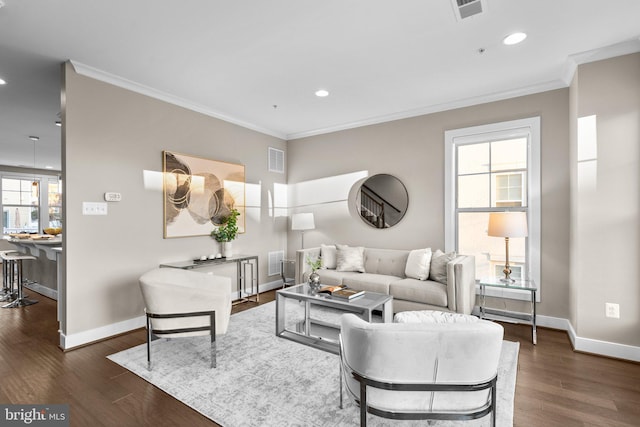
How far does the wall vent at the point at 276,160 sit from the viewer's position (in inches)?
221

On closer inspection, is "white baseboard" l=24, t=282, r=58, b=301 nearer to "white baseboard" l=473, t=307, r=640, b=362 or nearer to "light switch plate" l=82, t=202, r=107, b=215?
"light switch plate" l=82, t=202, r=107, b=215

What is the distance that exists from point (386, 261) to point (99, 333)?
3.50m

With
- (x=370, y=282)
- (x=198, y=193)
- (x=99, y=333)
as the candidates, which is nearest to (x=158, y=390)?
(x=99, y=333)

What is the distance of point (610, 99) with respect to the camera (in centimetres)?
294

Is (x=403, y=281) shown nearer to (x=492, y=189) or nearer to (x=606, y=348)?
(x=492, y=189)

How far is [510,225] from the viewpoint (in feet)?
11.0

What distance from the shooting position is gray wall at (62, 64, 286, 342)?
313 cm

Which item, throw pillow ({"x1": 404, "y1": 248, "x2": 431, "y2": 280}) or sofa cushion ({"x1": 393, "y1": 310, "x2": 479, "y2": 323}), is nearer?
sofa cushion ({"x1": 393, "y1": 310, "x2": 479, "y2": 323})

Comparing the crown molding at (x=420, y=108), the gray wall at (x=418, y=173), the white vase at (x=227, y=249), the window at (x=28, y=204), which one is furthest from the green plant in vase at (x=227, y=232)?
the window at (x=28, y=204)

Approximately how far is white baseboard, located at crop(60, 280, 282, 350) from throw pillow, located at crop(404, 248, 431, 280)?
3317mm

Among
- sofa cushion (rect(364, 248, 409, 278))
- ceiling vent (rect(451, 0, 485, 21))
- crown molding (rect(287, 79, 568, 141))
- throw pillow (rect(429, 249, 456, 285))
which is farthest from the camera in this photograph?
sofa cushion (rect(364, 248, 409, 278))

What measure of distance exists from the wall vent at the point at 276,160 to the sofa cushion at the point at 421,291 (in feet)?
9.88

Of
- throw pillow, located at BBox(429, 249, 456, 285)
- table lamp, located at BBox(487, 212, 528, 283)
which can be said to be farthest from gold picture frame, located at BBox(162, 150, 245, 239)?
table lamp, located at BBox(487, 212, 528, 283)

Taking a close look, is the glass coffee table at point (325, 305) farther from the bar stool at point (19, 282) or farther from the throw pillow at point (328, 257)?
the bar stool at point (19, 282)
